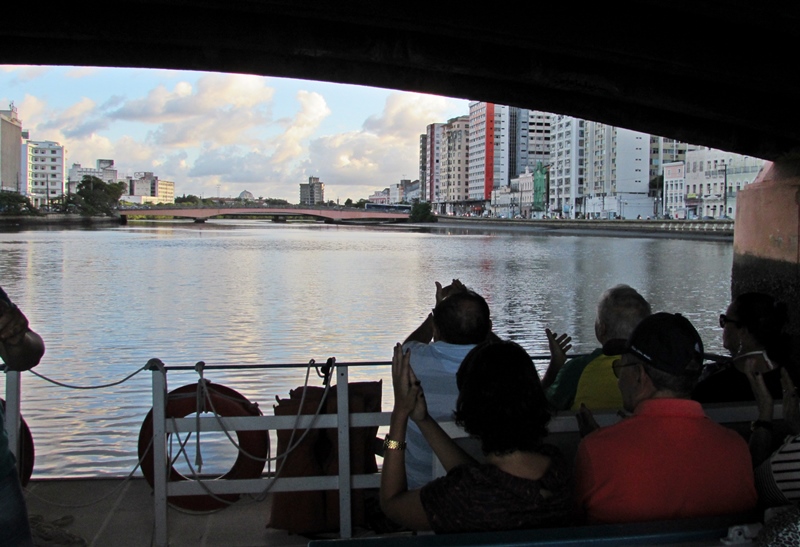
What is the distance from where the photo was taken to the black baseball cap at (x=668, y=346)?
218 centimetres

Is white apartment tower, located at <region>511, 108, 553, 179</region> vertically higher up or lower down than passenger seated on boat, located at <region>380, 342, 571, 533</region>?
higher up

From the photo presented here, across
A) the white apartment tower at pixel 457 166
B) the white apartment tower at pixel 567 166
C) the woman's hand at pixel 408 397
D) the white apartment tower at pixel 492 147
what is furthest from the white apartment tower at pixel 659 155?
the woman's hand at pixel 408 397

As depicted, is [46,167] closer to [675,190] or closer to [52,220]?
[52,220]

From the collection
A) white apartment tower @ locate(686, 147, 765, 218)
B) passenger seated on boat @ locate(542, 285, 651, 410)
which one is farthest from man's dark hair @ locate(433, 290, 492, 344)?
white apartment tower @ locate(686, 147, 765, 218)

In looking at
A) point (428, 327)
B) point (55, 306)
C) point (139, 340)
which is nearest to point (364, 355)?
point (139, 340)

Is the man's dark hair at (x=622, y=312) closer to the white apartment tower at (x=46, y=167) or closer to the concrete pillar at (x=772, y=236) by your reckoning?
the concrete pillar at (x=772, y=236)

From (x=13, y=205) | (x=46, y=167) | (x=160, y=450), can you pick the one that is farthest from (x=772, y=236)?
(x=46, y=167)

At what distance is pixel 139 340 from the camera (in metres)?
13.0

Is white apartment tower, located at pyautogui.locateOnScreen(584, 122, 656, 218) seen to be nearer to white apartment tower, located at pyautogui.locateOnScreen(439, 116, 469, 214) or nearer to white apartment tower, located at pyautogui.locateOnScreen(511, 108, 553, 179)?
white apartment tower, located at pyautogui.locateOnScreen(511, 108, 553, 179)

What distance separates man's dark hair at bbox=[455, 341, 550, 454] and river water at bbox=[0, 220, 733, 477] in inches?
187

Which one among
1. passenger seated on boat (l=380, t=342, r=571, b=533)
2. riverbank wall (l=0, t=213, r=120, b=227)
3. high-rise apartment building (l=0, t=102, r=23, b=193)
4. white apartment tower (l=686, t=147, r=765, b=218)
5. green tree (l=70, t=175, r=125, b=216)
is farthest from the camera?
high-rise apartment building (l=0, t=102, r=23, b=193)

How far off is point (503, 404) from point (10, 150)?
162 m

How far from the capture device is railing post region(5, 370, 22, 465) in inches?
139

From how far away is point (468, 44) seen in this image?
11188 mm
